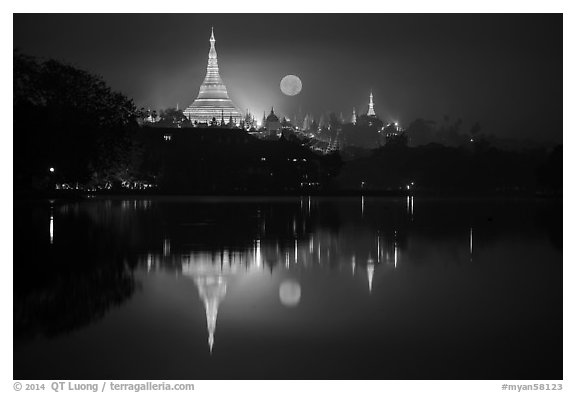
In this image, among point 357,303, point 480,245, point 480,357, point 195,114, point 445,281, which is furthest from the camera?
point 195,114

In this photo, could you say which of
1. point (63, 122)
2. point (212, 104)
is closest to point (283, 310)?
point (63, 122)

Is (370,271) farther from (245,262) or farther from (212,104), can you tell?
(212,104)

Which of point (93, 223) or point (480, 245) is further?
point (93, 223)

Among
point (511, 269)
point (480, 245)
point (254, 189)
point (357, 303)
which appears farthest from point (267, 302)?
point (254, 189)

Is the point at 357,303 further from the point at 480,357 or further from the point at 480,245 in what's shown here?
the point at 480,245
